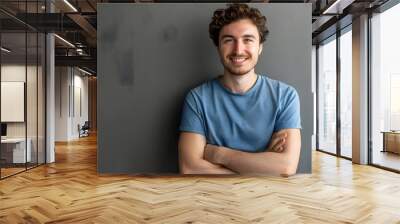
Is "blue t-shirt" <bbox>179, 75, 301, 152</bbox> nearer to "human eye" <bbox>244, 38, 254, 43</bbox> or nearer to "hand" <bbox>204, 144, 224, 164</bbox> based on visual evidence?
"hand" <bbox>204, 144, 224, 164</bbox>

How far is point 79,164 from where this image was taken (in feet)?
26.2

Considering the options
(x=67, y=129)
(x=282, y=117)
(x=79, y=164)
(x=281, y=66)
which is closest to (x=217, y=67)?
(x=281, y=66)

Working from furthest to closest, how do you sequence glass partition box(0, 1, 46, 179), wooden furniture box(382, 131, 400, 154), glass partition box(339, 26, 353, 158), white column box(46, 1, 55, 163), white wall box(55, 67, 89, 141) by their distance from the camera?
white wall box(55, 67, 89, 141)
glass partition box(339, 26, 353, 158)
white column box(46, 1, 55, 163)
wooden furniture box(382, 131, 400, 154)
glass partition box(0, 1, 46, 179)

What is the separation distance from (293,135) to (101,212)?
263 centimetres

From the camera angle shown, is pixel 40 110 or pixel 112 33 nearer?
Result: pixel 112 33

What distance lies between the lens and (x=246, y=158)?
1.42 meters

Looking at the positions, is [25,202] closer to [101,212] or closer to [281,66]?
[101,212]

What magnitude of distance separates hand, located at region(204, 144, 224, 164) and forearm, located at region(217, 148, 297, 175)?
0.7 inches

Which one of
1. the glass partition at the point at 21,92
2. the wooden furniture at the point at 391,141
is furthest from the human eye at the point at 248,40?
the wooden furniture at the point at 391,141

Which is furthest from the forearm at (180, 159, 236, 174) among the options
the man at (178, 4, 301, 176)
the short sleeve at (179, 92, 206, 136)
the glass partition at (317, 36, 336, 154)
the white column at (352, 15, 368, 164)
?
the glass partition at (317, 36, 336, 154)

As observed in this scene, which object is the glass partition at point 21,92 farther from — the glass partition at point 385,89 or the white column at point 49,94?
the glass partition at point 385,89

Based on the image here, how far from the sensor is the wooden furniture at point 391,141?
747cm

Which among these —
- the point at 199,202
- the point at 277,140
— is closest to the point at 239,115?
the point at 277,140

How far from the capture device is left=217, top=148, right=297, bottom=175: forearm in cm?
140
